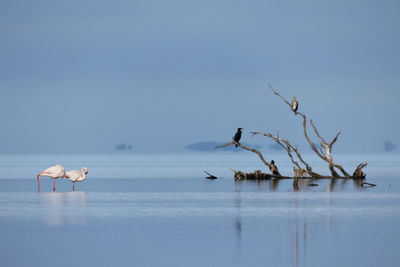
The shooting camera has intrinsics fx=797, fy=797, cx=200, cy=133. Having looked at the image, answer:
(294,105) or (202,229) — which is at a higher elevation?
(294,105)

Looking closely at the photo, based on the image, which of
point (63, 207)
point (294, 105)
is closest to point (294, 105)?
point (294, 105)

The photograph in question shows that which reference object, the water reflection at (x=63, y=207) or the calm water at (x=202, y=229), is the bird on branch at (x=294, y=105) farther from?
the water reflection at (x=63, y=207)

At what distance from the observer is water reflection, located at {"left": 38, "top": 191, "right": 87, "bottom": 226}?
18.1 meters

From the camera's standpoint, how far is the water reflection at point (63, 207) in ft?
59.5

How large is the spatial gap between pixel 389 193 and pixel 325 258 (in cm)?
1551

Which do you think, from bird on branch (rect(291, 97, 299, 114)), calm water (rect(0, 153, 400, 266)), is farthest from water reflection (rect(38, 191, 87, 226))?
bird on branch (rect(291, 97, 299, 114))

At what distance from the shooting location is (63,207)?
21.5m

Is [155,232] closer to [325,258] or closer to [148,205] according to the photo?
[325,258]

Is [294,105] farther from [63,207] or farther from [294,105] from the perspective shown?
[63,207]

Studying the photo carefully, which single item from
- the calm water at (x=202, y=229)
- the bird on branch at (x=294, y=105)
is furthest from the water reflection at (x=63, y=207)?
the bird on branch at (x=294, y=105)

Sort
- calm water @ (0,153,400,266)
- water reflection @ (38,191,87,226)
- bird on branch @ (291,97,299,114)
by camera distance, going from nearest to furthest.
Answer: calm water @ (0,153,400,266)
water reflection @ (38,191,87,226)
bird on branch @ (291,97,299,114)

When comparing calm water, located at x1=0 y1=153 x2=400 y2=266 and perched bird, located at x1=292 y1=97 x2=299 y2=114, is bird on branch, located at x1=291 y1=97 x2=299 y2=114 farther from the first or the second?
calm water, located at x1=0 y1=153 x2=400 y2=266

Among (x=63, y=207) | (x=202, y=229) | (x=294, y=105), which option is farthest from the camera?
(x=294, y=105)

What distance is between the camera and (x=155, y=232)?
1591 centimetres
